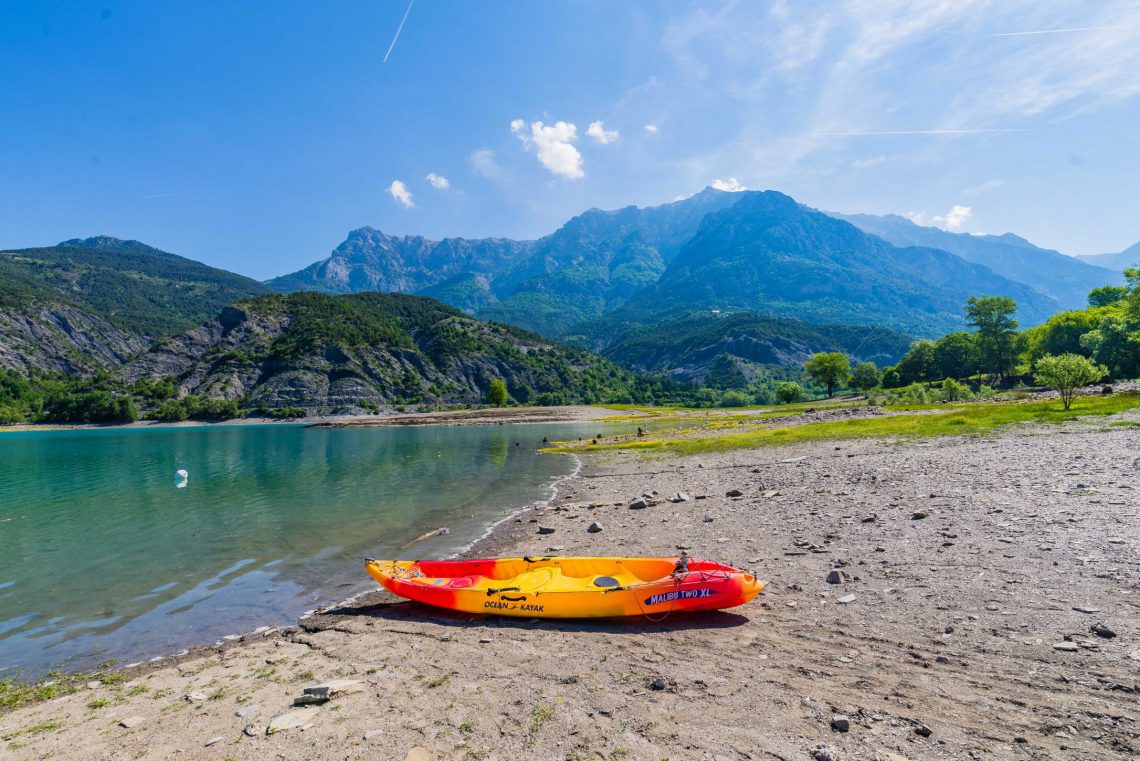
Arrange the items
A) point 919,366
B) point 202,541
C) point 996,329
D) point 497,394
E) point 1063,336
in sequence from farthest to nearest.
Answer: point 497,394
point 919,366
point 996,329
point 1063,336
point 202,541

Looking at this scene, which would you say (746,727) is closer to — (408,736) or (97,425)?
(408,736)

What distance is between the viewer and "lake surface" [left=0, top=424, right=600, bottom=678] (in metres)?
12.0

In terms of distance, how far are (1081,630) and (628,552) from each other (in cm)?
938

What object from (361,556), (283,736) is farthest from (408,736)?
(361,556)

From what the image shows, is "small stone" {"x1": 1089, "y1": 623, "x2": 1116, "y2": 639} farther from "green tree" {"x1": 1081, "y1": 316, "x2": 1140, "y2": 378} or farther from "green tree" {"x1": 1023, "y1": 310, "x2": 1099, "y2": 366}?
"green tree" {"x1": 1023, "y1": 310, "x2": 1099, "y2": 366}

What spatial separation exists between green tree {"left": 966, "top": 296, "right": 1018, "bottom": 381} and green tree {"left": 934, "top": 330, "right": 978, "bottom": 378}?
10738mm

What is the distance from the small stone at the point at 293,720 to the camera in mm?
6652

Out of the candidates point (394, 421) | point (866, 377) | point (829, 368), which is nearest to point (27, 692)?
point (394, 421)

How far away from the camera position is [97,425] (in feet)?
471

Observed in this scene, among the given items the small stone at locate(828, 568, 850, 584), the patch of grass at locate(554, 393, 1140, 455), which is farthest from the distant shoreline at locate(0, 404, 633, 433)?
the small stone at locate(828, 568, 850, 584)

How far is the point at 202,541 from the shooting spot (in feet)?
65.2

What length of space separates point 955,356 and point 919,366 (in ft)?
21.9

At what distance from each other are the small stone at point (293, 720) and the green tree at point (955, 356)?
127m

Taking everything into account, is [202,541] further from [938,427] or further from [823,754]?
[938,427]
